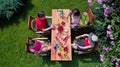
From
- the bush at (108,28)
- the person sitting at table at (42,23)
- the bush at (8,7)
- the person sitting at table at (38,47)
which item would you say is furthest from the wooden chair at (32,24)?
the bush at (108,28)

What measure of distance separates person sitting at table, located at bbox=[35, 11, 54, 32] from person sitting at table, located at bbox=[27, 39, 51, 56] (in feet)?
1.39

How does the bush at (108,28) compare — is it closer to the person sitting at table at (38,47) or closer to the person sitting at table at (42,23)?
the person sitting at table at (42,23)

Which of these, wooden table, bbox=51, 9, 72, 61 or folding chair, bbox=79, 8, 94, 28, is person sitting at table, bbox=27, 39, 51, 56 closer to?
wooden table, bbox=51, 9, 72, 61

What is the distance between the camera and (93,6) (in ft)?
31.9

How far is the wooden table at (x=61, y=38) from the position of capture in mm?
9367

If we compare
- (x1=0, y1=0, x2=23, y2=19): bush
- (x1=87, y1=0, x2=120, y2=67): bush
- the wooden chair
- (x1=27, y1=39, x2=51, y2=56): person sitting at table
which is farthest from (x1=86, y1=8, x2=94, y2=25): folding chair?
(x1=0, y1=0, x2=23, y2=19): bush

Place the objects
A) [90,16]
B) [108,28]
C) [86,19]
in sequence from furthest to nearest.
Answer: [86,19] → [90,16] → [108,28]

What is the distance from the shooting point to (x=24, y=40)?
1045 centimetres

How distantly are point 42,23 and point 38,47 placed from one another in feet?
2.46

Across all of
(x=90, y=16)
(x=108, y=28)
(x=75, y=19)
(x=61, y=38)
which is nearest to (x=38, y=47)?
(x=61, y=38)

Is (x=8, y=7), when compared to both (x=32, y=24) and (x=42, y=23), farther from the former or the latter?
(x=42, y=23)

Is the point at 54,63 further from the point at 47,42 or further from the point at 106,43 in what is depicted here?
the point at 106,43

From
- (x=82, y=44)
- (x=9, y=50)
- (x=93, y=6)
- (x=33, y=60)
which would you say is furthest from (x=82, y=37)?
(x=9, y=50)

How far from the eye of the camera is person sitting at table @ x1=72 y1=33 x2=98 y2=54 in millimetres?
9158
